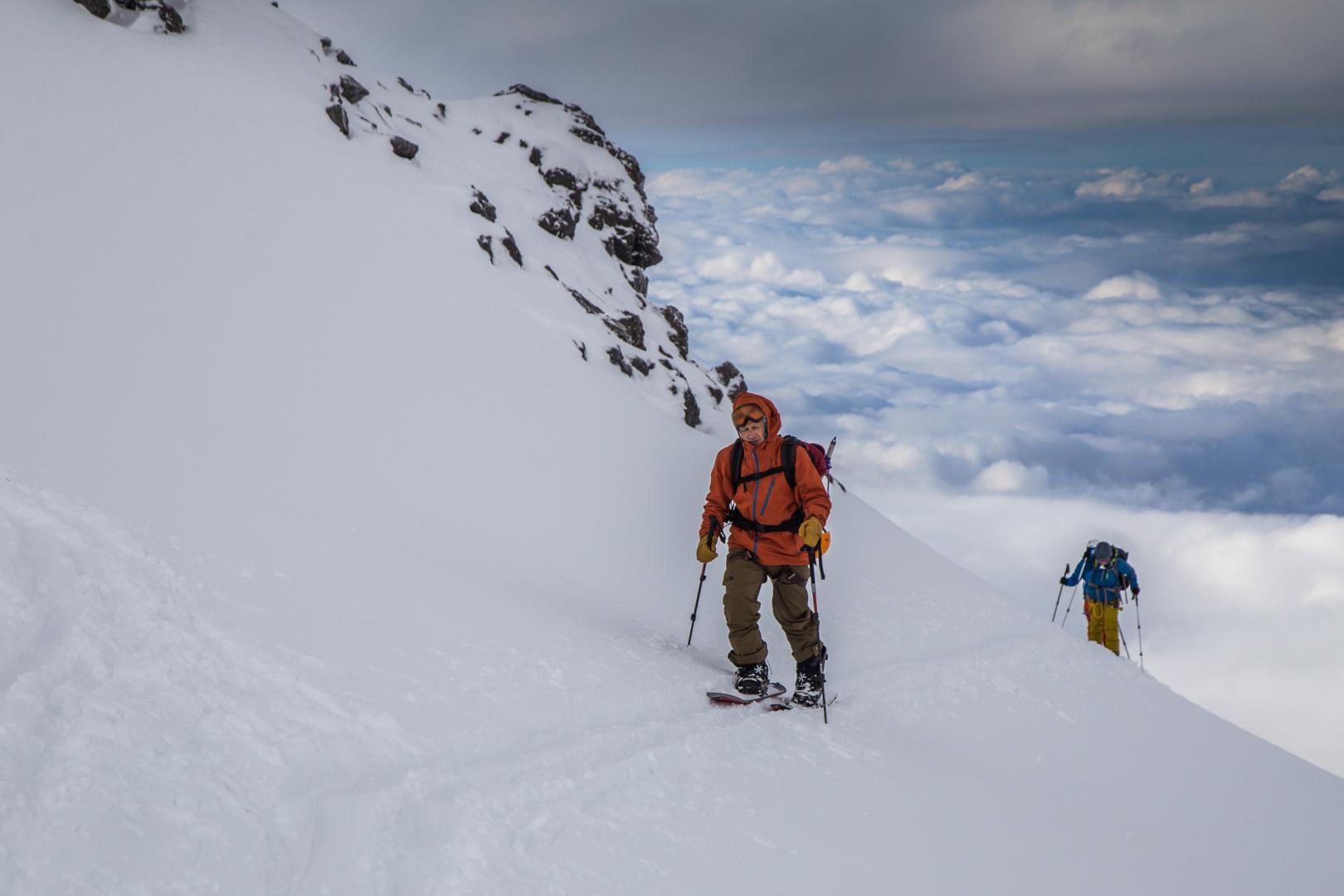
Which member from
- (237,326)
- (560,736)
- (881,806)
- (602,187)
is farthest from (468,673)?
(602,187)

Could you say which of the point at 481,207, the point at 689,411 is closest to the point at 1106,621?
the point at 689,411

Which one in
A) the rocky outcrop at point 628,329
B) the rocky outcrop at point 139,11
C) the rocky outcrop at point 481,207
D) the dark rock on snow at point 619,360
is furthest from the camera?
the rocky outcrop at point 628,329

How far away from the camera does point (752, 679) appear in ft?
22.9

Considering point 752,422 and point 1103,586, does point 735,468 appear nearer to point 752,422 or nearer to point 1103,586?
point 752,422

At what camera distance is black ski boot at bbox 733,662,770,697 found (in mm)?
6949

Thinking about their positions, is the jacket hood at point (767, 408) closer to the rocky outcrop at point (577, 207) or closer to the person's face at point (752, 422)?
the person's face at point (752, 422)

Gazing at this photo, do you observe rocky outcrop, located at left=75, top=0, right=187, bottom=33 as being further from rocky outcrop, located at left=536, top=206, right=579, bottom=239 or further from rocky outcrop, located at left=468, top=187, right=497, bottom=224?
rocky outcrop, located at left=536, top=206, right=579, bottom=239

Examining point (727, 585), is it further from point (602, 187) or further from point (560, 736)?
point (602, 187)

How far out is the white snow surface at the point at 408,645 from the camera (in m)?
3.70

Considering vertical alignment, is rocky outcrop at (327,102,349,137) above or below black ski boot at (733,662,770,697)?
above

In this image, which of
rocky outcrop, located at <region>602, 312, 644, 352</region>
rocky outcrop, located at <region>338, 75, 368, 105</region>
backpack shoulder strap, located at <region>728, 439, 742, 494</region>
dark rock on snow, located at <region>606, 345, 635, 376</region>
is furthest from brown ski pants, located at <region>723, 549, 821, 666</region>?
rocky outcrop, located at <region>338, 75, 368, 105</region>

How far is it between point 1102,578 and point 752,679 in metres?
12.9

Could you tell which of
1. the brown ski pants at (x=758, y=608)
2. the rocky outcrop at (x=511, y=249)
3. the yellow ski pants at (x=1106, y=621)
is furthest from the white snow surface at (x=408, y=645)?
the rocky outcrop at (x=511, y=249)

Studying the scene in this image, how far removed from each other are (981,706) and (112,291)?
405 inches
